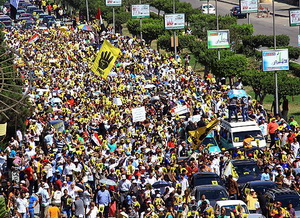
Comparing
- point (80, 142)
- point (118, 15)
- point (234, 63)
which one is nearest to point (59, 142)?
point (80, 142)

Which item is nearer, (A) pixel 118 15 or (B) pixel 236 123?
(B) pixel 236 123

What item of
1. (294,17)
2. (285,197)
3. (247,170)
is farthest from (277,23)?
(285,197)

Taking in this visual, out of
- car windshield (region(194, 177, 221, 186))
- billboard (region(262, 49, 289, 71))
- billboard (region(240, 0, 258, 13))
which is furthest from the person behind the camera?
billboard (region(240, 0, 258, 13))

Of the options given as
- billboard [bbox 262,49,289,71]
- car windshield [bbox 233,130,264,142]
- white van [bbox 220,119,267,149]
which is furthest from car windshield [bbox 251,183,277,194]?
billboard [bbox 262,49,289,71]

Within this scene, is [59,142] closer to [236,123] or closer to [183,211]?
[236,123]

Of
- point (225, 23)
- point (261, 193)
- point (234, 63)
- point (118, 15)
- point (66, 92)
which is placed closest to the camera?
point (261, 193)

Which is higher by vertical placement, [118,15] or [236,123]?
[118,15]

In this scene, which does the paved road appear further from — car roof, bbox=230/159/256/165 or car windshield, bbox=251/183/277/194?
car windshield, bbox=251/183/277/194

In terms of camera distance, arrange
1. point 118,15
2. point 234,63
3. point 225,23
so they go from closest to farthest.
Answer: point 234,63, point 225,23, point 118,15
